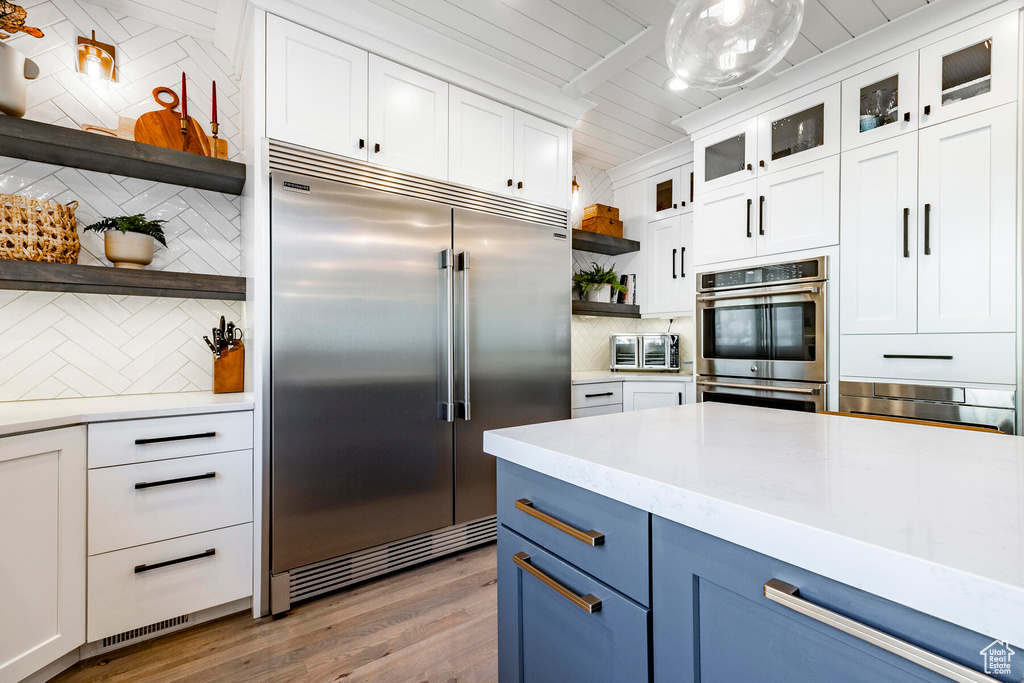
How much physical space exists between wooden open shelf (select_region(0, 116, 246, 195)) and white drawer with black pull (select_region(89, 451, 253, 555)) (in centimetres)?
128

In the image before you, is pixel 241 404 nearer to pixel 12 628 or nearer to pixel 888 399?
pixel 12 628

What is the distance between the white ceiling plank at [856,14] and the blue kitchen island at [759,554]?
7.26 ft

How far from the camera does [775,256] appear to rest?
287 centimetres

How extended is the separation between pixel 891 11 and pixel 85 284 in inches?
155

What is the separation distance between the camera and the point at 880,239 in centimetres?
243

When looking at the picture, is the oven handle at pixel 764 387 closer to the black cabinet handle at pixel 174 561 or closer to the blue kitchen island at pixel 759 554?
the blue kitchen island at pixel 759 554

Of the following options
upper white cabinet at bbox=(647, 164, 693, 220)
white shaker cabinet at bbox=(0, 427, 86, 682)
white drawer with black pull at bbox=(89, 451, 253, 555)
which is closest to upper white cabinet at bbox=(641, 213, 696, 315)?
upper white cabinet at bbox=(647, 164, 693, 220)

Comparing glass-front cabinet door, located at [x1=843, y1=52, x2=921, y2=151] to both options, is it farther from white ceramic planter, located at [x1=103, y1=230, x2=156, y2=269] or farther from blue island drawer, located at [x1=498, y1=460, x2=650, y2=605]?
white ceramic planter, located at [x1=103, y1=230, x2=156, y2=269]

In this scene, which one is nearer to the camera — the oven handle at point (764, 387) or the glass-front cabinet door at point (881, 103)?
the glass-front cabinet door at point (881, 103)

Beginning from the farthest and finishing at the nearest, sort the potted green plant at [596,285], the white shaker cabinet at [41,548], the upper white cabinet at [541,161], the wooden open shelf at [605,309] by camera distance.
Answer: the potted green plant at [596,285] < the wooden open shelf at [605,309] < the upper white cabinet at [541,161] < the white shaker cabinet at [41,548]

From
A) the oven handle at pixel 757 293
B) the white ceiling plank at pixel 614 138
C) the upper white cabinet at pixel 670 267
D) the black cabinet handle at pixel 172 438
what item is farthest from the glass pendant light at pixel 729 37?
the upper white cabinet at pixel 670 267

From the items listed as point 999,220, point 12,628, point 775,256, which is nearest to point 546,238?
point 775,256

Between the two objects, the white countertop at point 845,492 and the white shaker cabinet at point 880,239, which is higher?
the white shaker cabinet at point 880,239

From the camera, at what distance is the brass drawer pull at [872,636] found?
42cm
